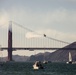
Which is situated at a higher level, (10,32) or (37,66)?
(10,32)

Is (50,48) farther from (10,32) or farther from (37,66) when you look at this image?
(37,66)

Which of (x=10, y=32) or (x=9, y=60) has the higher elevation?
(x=10, y=32)

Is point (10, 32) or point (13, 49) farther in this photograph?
point (10, 32)

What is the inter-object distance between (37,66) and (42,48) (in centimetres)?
5751

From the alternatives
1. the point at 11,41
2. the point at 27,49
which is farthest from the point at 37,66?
the point at 11,41

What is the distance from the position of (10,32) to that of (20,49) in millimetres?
27357

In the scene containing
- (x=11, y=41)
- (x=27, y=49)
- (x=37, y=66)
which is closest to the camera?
(x=37, y=66)

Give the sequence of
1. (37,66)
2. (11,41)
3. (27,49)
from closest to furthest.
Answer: (37,66)
(27,49)
(11,41)

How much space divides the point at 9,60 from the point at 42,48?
2643 centimetres

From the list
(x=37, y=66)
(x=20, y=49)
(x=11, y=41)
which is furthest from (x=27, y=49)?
(x=37, y=66)

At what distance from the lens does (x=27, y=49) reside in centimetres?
15550

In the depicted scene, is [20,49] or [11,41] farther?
[11,41]

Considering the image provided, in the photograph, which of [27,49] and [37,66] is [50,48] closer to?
[27,49]

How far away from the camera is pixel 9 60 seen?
7032 inches
